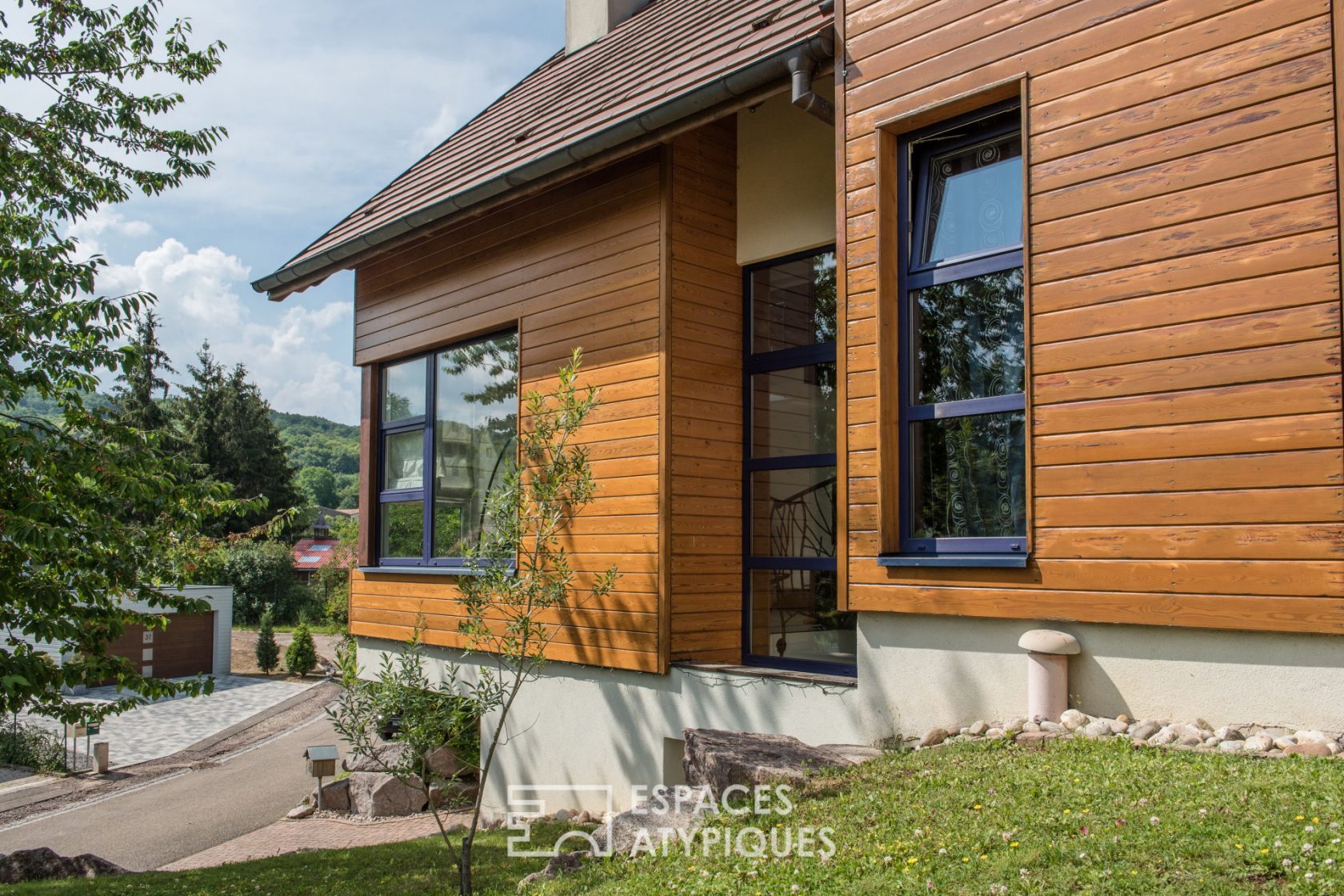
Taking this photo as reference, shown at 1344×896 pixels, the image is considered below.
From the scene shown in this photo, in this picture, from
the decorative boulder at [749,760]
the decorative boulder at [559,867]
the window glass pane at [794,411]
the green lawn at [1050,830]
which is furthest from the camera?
the window glass pane at [794,411]

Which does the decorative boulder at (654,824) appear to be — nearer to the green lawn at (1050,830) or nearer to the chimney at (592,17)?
the green lawn at (1050,830)

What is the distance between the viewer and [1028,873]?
304 centimetres

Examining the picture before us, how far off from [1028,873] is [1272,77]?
11.0 ft

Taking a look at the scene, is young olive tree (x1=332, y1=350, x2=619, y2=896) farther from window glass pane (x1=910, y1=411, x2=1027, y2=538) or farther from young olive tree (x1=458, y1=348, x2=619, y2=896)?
window glass pane (x1=910, y1=411, x2=1027, y2=538)

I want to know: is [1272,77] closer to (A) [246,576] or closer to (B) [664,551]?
(B) [664,551]

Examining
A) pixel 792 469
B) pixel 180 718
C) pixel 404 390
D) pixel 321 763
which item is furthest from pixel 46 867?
pixel 180 718

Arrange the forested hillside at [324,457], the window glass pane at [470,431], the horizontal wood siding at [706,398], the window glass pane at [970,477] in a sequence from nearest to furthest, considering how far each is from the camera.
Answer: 1. the window glass pane at [970,477]
2. the horizontal wood siding at [706,398]
3. the window glass pane at [470,431]
4. the forested hillside at [324,457]

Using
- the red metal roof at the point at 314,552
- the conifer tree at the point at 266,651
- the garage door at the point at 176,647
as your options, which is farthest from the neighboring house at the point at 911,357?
the red metal roof at the point at 314,552

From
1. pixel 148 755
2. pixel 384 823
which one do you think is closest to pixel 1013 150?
pixel 384 823

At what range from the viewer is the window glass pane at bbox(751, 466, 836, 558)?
7.33m

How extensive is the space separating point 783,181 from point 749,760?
14.5 feet

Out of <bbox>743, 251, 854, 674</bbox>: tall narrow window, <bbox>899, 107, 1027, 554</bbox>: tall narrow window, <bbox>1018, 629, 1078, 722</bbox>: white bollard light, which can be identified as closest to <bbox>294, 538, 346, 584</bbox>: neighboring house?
<bbox>743, 251, 854, 674</bbox>: tall narrow window

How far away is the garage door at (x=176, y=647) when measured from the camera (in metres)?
26.2

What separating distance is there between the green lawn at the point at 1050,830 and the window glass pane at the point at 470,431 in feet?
15.6
